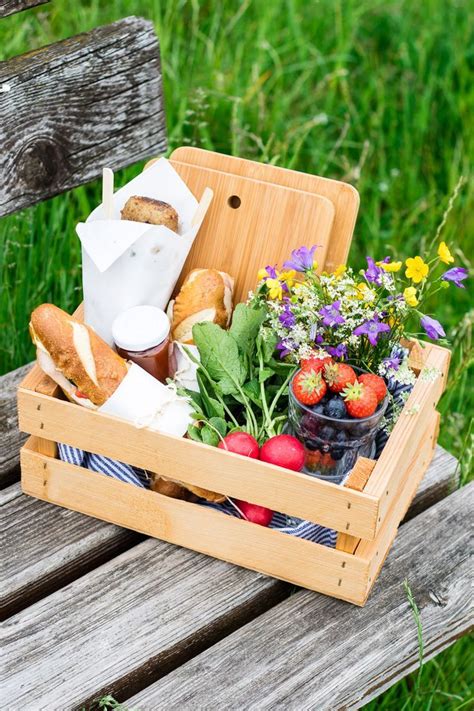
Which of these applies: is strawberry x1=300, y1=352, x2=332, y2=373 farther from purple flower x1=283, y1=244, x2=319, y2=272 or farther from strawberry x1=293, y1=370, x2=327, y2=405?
purple flower x1=283, y1=244, x2=319, y2=272

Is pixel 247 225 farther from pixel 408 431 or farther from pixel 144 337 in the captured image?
pixel 408 431

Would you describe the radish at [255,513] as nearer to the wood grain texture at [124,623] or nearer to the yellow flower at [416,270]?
the wood grain texture at [124,623]

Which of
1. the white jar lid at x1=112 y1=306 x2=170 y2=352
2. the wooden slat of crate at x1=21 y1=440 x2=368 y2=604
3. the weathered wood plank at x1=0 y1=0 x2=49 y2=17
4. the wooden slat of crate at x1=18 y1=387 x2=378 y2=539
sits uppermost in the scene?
the weathered wood plank at x1=0 y1=0 x2=49 y2=17

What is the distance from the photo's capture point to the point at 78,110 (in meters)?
1.85

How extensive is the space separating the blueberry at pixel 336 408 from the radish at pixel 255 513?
0.65ft

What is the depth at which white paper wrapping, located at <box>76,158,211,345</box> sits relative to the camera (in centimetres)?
166

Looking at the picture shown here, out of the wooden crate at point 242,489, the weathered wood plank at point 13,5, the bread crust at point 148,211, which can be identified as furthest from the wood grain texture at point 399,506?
the weathered wood plank at point 13,5

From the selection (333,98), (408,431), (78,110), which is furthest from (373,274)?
Result: (333,98)

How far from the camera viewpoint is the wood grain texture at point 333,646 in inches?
54.7

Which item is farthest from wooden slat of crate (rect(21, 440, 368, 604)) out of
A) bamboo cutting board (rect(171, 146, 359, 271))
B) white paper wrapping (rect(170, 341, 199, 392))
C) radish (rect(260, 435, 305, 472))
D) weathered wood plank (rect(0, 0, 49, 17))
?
weathered wood plank (rect(0, 0, 49, 17))

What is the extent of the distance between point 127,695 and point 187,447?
1.21ft

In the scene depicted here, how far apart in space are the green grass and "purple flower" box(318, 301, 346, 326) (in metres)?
0.93

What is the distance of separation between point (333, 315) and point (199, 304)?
13.6 inches

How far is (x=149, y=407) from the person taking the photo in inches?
59.6
